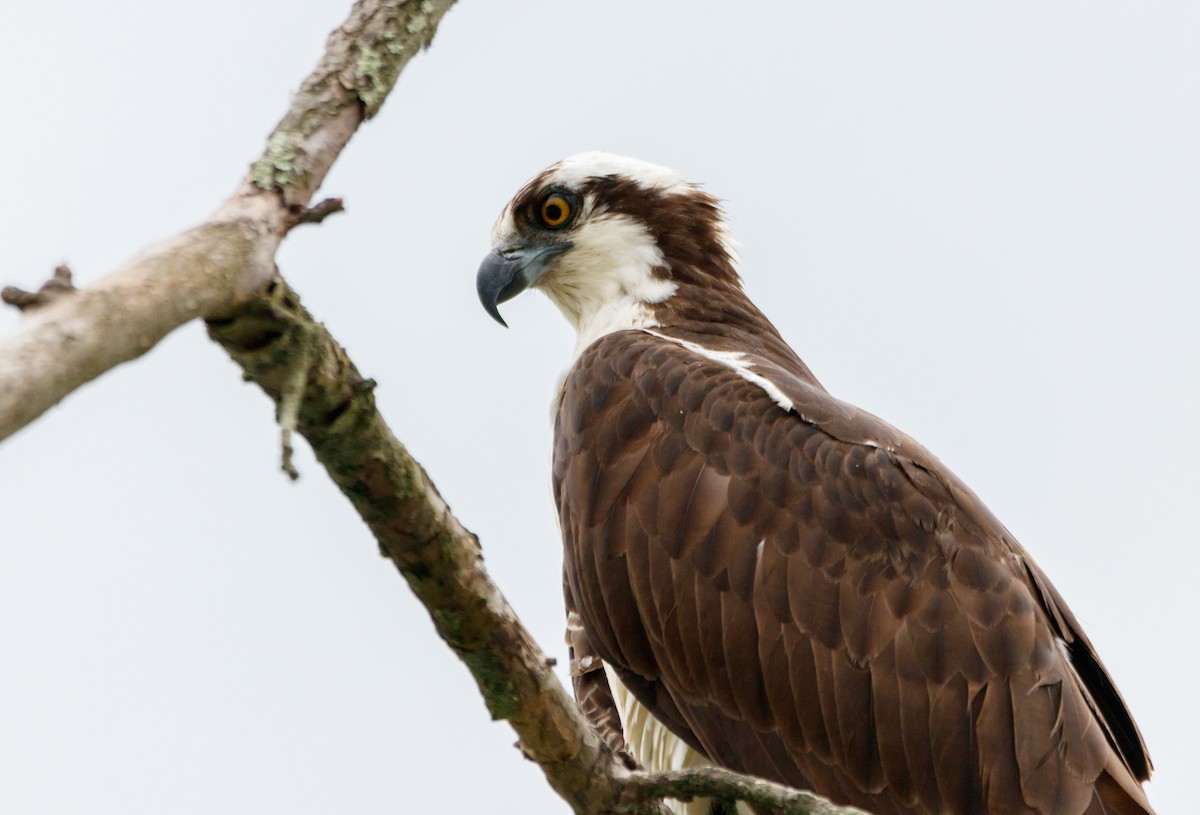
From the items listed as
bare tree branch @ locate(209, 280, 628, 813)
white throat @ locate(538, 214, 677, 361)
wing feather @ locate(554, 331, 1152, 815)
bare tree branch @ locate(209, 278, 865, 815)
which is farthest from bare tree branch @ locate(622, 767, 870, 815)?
white throat @ locate(538, 214, 677, 361)

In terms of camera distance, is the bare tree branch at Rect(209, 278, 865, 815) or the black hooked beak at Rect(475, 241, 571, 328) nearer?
the bare tree branch at Rect(209, 278, 865, 815)

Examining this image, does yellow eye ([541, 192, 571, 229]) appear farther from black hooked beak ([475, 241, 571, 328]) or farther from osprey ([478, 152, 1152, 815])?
osprey ([478, 152, 1152, 815])

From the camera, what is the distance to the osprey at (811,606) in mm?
5023

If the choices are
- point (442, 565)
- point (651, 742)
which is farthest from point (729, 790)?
point (651, 742)

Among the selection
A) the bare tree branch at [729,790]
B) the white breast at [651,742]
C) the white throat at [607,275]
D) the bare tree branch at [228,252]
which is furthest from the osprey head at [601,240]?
the bare tree branch at [729,790]

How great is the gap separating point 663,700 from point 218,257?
302 centimetres

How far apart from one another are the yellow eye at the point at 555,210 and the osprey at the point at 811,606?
1.13 metres

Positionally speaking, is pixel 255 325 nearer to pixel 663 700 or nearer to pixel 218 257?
pixel 218 257

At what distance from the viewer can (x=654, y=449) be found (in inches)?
218

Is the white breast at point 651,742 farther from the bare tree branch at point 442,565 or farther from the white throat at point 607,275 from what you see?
the white throat at point 607,275

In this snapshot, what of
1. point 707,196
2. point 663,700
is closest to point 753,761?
point 663,700

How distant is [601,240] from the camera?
687 centimetres

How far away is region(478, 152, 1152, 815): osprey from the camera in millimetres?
5023

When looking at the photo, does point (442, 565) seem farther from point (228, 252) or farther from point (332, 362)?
point (228, 252)
